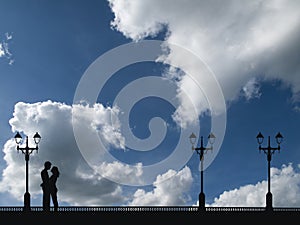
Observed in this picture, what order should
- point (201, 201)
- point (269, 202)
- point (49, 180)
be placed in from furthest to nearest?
1. point (269, 202)
2. point (201, 201)
3. point (49, 180)

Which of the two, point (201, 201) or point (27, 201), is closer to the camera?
point (27, 201)

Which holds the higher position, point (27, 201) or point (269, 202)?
point (269, 202)

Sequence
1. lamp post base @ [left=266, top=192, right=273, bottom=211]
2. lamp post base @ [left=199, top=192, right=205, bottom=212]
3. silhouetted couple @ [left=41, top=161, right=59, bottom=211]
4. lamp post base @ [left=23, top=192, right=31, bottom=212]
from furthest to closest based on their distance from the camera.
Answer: lamp post base @ [left=266, top=192, right=273, bottom=211] → lamp post base @ [left=199, top=192, right=205, bottom=212] → lamp post base @ [left=23, top=192, right=31, bottom=212] → silhouetted couple @ [left=41, top=161, right=59, bottom=211]

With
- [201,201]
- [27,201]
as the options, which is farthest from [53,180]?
[201,201]

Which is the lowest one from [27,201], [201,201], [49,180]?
[27,201]

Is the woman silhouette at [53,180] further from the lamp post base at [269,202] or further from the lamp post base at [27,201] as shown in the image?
the lamp post base at [269,202]

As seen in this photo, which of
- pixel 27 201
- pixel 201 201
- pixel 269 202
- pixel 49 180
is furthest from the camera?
pixel 269 202

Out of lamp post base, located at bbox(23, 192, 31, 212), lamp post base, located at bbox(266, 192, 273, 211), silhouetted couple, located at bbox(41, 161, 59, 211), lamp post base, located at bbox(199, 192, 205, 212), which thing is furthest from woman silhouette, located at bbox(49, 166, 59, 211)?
lamp post base, located at bbox(266, 192, 273, 211)

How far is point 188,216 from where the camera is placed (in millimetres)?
27500

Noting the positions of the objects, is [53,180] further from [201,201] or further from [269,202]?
[269,202]

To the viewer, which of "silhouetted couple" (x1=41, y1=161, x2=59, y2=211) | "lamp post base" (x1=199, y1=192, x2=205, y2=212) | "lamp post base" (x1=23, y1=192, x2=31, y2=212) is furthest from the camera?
"lamp post base" (x1=199, y1=192, x2=205, y2=212)

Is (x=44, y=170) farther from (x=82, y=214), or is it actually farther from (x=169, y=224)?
(x=169, y=224)

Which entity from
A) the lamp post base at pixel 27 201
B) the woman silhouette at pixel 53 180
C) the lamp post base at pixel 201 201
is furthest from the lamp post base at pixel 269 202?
the lamp post base at pixel 27 201

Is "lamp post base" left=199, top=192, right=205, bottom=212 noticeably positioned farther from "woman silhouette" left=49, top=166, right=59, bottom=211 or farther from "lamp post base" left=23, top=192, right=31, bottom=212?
"lamp post base" left=23, top=192, right=31, bottom=212
